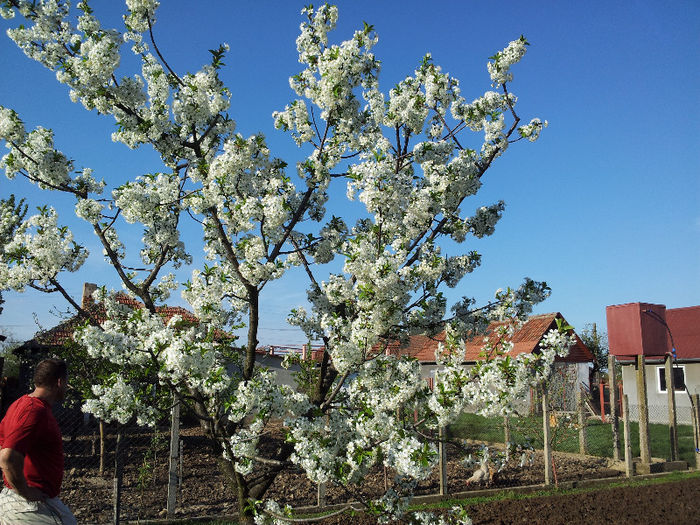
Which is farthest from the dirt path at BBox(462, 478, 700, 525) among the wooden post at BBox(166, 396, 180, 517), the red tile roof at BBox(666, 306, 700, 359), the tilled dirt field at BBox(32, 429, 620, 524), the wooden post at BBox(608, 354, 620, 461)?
the red tile roof at BBox(666, 306, 700, 359)

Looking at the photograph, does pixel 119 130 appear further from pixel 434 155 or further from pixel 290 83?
pixel 434 155

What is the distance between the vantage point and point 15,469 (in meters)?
3.79

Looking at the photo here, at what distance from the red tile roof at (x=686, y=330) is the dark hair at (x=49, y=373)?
23.1 m

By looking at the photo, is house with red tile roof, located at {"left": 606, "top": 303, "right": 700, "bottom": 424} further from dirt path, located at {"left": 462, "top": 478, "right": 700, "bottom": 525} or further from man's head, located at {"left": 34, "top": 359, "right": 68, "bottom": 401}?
man's head, located at {"left": 34, "top": 359, "right": 68, "bottom": 401}

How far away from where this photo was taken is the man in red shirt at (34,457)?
3.86 metres

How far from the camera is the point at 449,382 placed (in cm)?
457

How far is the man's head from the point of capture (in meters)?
4.27

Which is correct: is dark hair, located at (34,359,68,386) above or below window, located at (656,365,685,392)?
above

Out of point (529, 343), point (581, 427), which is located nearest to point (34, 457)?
point (581, 427)

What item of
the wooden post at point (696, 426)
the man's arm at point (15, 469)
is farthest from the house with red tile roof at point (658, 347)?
the man's arm at point (15, 469)

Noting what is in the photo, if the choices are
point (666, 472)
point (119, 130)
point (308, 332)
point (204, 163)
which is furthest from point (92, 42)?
point (666, 472)

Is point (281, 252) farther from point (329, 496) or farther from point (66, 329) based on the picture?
point (66, 329)

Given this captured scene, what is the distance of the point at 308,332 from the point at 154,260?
206cm

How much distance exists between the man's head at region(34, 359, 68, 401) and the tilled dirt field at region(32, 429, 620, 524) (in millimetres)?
3106
